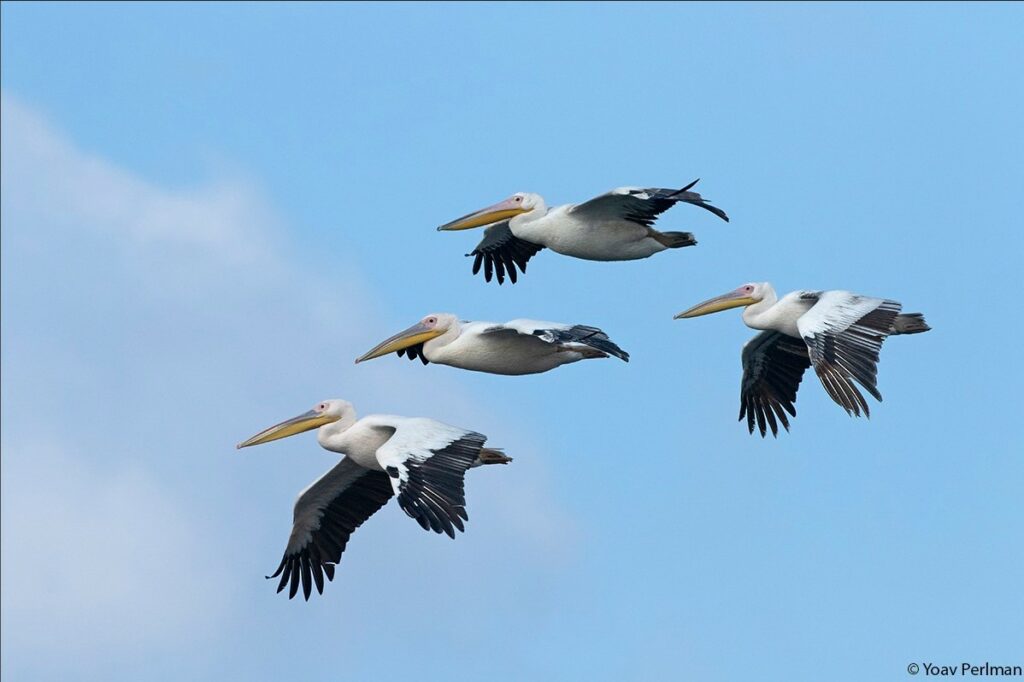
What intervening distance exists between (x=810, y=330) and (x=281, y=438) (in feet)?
13.6

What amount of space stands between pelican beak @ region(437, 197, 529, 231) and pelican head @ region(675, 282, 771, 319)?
5.93ft

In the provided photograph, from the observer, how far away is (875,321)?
15.2 metres

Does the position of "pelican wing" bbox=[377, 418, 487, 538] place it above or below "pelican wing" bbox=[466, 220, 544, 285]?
below

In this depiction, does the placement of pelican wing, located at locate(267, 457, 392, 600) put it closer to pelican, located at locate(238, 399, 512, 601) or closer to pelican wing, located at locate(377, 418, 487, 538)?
pelican, located at locate(238, 399, 512, 601)

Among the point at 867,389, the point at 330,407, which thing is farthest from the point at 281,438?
the point at 867,389

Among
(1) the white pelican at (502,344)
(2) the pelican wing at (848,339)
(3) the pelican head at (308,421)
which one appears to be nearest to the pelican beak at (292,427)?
(3) the pelican head at (308,421)

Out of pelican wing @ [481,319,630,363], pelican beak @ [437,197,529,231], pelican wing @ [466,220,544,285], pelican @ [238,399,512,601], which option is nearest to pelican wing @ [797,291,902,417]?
pelican wing @ [481,319,630,363]

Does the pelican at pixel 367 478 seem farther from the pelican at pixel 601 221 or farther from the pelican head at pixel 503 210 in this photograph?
the pelican head at pixel 503 210

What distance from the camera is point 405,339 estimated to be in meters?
16.0

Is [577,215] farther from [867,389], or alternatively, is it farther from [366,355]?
[867,389]

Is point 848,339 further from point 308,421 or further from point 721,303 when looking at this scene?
point 308,421

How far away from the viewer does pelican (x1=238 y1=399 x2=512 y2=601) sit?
42.8 feet

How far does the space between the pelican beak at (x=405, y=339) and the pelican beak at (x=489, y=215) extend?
2.24m

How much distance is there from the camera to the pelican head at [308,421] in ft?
48.7
